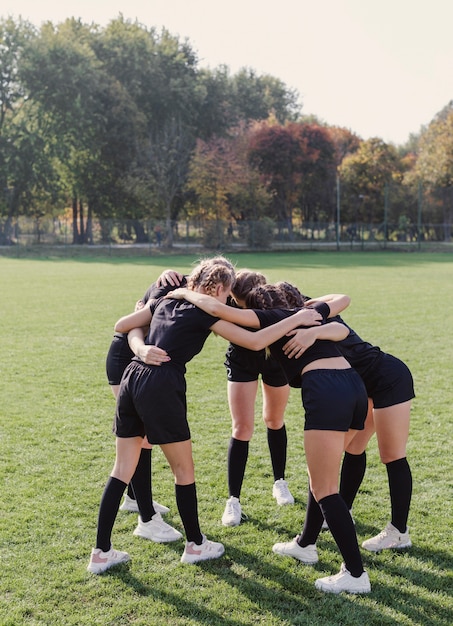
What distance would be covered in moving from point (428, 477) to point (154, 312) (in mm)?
2649

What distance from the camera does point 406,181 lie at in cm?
5291

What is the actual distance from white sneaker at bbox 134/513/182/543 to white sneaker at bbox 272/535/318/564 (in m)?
0.65

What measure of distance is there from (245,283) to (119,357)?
1048 millimetres

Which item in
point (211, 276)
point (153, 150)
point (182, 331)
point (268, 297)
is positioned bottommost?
point (182, 331)

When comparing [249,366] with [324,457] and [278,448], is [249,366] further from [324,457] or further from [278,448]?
[324,457]

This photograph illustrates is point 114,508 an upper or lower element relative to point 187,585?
upper

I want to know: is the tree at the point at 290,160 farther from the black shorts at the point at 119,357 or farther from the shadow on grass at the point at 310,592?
the shadow on grass at the point at 310,592

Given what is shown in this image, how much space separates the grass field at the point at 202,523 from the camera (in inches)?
125

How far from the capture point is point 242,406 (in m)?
4.20

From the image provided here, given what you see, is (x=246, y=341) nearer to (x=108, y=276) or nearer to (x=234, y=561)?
(x=234, y=561)

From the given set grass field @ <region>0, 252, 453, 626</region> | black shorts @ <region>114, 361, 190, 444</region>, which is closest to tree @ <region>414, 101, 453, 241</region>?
grass field @ <region>0, 252, 453, 626</region>

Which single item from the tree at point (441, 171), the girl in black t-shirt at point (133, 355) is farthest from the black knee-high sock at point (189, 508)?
the tree at point (441, 171)

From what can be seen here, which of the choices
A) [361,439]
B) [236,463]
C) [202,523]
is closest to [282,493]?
[236,463]

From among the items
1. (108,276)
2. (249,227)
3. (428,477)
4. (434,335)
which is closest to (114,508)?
(428,477)
